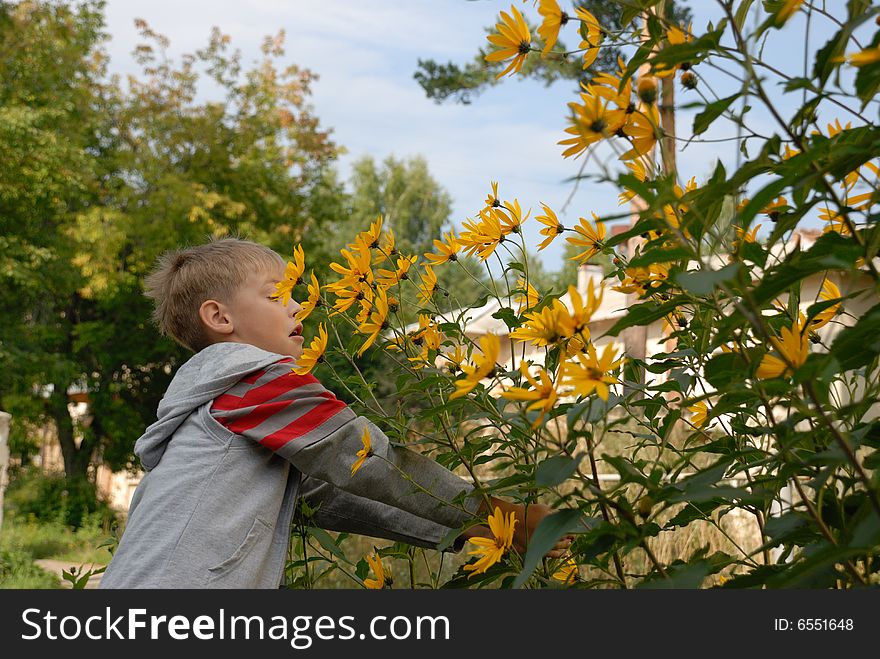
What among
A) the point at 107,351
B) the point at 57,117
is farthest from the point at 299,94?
the point at 107,351

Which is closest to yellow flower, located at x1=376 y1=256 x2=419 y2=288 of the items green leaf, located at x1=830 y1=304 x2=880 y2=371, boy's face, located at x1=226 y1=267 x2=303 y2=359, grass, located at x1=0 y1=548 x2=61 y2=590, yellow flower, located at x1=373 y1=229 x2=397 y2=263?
yellow flower, located at x1=373 y1=229 x2=397 y2=263

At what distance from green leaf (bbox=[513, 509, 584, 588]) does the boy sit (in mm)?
297

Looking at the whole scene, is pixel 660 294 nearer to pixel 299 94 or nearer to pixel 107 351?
pixel 107 351

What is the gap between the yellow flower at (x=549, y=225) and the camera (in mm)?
1268

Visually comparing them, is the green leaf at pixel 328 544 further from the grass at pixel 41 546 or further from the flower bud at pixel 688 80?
the grass at pixel 41 546

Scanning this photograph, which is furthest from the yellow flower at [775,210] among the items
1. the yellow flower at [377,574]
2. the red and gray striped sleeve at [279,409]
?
the yellow flower at [377,574]

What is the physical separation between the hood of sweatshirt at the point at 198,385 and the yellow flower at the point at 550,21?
65cm

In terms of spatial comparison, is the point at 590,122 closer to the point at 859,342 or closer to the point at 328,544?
the point at 859,342

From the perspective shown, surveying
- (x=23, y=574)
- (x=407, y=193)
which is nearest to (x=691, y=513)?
(x=23, y=574)

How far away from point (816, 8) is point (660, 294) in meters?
0.39

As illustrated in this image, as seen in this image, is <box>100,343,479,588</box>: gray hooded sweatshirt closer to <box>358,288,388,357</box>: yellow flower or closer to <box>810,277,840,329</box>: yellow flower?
<box>358,288,388,357</box>: yellow flower

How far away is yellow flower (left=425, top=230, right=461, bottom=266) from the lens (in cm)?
134

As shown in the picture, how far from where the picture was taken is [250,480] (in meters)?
1.26

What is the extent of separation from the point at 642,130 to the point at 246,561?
75 centimetres
